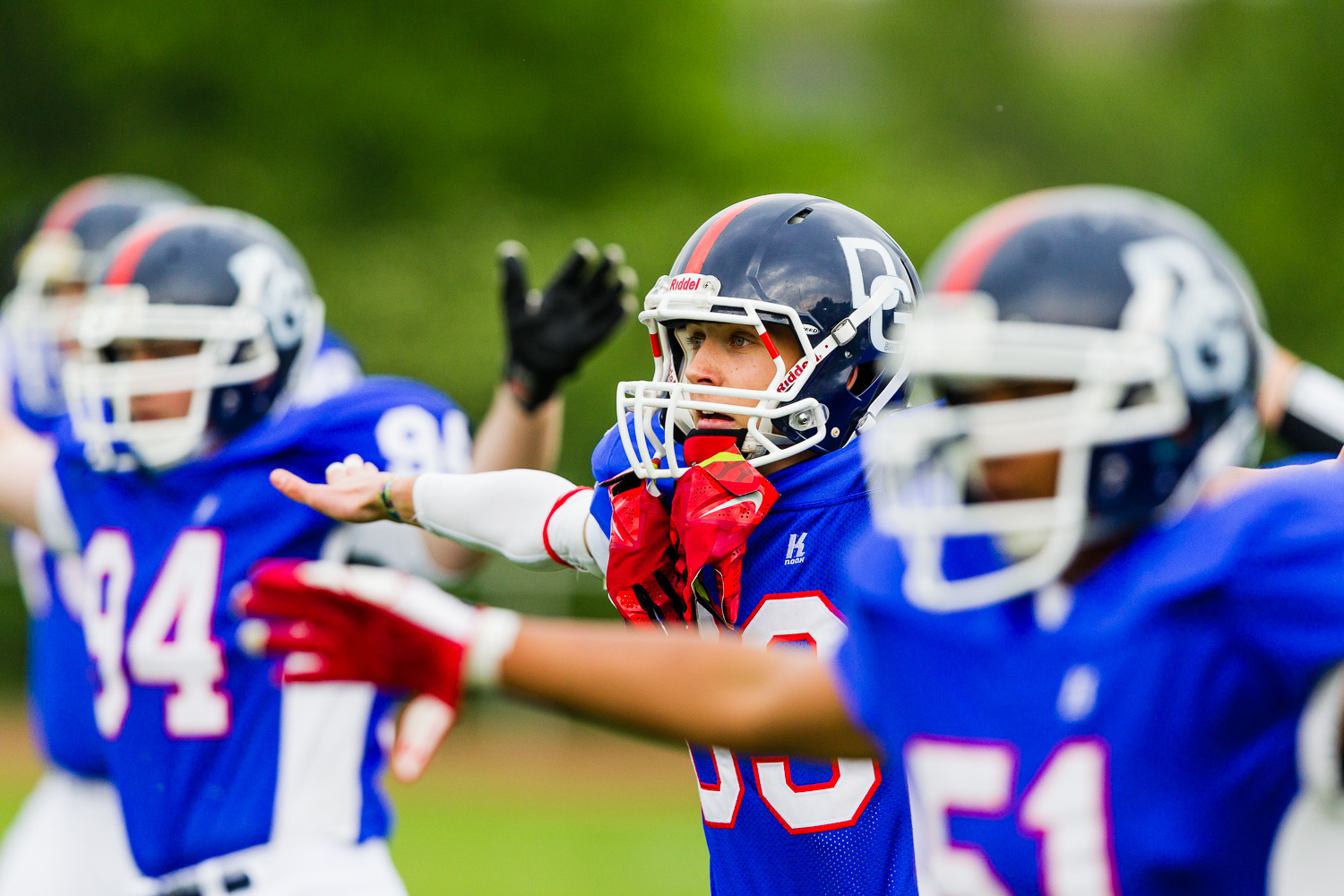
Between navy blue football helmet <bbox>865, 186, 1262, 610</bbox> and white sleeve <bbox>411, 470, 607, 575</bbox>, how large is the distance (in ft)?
3.59

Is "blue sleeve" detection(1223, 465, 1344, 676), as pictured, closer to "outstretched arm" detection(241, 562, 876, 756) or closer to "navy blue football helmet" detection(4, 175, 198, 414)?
"outstretched arm" detection(241, 562, 876, 756)

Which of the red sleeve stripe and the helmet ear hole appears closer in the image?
the red sleeve stripe

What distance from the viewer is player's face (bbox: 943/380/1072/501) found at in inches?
79.4

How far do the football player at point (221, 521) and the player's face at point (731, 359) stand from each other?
1.02 m

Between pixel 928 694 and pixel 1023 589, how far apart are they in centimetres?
20

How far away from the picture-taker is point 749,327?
3.16 metres

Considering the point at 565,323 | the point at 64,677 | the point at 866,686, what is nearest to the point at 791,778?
the point at 866,686

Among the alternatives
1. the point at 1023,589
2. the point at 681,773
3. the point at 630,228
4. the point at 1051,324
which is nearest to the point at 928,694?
the point at 1023,589

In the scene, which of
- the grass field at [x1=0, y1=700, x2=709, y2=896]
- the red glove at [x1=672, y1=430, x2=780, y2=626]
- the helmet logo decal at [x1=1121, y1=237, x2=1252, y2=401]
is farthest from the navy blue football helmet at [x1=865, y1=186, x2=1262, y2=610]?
the grass field at [x1=0, y1=700, x2=709, y2=896]

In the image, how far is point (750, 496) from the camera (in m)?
2.95

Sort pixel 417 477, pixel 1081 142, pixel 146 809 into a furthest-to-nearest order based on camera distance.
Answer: pixel 1081 142, pixel 146 809, pixel 417 477

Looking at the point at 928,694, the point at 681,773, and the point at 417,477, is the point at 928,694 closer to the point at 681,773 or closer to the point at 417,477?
the point at 417,477

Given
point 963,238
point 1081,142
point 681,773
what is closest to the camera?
point 963,238

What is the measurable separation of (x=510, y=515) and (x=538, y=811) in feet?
26.2
